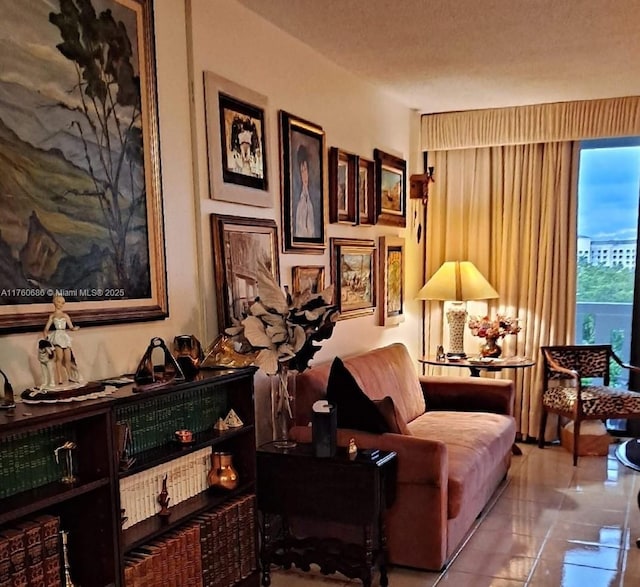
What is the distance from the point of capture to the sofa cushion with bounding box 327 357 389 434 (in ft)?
9.75

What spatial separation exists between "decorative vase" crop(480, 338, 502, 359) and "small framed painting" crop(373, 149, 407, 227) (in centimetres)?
113

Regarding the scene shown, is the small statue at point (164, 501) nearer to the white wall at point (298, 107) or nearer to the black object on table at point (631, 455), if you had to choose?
the white wall at point (298, 107)

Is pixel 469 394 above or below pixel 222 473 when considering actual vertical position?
below

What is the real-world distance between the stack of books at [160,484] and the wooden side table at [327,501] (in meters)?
0.36

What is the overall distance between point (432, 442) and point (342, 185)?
1812 mm

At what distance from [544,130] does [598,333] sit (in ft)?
5.59

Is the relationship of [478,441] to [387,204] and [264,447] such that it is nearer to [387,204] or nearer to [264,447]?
[264,447]

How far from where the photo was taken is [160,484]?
2.33 metres

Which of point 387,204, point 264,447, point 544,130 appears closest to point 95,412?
point 264,447

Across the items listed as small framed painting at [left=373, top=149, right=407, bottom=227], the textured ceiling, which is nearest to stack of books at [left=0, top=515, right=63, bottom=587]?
the textured ceiling

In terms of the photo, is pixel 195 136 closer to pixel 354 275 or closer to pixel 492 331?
pixel 354 275

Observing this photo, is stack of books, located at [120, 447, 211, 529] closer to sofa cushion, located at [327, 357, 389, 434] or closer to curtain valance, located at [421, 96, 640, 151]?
sofa cushion, located at [327, 357, 389, 434]

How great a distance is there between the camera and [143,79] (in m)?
2.44

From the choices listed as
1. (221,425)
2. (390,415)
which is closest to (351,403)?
(390,415)
